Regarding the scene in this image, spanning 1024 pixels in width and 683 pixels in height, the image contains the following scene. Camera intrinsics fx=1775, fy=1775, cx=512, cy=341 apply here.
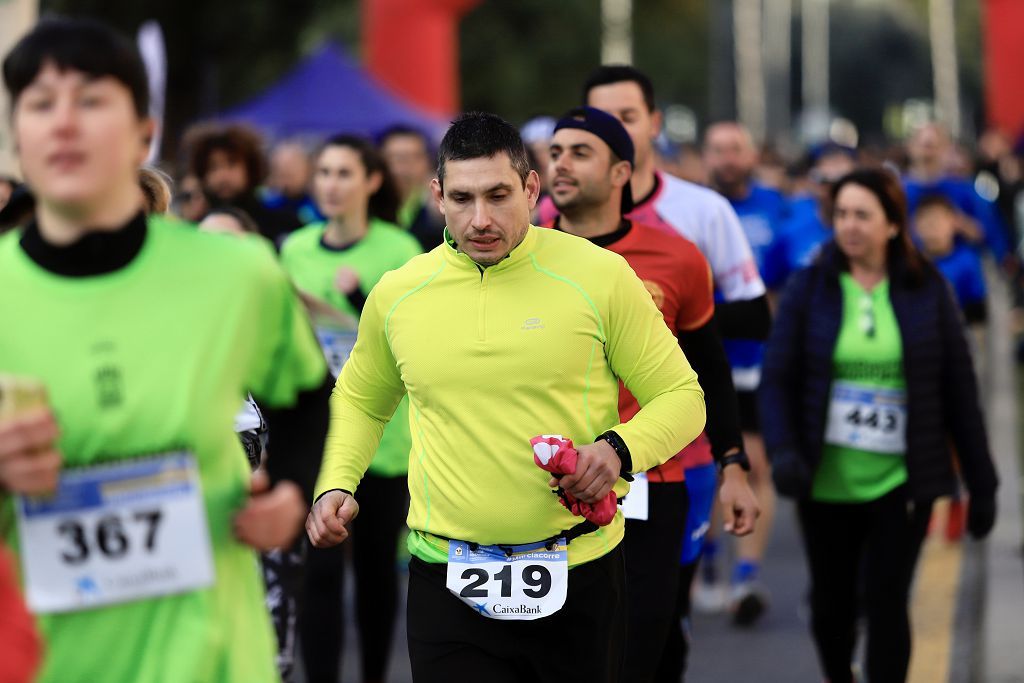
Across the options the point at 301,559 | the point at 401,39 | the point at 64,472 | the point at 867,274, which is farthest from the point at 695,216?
the point at 401,39

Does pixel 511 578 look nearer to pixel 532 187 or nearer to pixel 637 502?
pixel 532 187

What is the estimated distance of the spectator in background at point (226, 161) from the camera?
812cm

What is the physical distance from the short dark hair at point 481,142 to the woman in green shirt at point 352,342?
2417 mm

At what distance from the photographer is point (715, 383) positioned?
563 centimetres

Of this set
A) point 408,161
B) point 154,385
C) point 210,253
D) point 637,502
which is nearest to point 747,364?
point 408,161

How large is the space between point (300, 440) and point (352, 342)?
12.5ft

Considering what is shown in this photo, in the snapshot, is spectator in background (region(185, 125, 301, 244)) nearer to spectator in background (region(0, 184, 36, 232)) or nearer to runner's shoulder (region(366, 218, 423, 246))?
runner's shoulder (region(366, 218, 423, 246))

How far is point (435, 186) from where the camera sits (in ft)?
15.3

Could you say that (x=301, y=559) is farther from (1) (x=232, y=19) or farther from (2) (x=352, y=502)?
(1) (x=232, y=19)

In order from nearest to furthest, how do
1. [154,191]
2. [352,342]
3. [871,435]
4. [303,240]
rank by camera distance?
[154,191], [871,435], [352,342], [303,240]

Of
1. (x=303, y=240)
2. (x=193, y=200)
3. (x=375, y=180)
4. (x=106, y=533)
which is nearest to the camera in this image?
(x=106, y=533)

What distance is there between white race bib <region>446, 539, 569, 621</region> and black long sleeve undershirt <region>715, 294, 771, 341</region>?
243cm

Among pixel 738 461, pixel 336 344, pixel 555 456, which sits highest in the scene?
pixel 336 344

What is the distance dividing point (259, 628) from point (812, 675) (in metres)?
4.47
